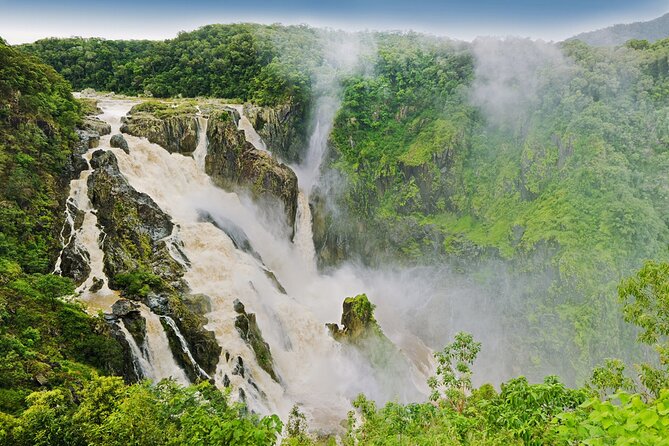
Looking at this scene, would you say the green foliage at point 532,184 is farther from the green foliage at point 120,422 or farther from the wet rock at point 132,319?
the green foliage at point 120,422

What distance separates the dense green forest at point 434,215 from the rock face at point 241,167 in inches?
212

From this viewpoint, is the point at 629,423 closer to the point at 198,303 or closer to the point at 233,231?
the point at 198,303

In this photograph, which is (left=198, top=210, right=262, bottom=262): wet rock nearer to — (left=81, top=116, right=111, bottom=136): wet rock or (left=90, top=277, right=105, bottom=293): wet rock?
(left=90, top=277, right=105, bottom=293): wet rock

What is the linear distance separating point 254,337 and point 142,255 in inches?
252

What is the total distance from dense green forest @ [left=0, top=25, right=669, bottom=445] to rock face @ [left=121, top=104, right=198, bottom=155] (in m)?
3.17

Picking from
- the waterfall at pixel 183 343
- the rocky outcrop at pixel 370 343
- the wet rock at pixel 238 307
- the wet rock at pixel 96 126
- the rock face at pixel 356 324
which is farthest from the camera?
the wet rock at pixel 96 126

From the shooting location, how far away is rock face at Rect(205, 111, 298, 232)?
27.6 meters

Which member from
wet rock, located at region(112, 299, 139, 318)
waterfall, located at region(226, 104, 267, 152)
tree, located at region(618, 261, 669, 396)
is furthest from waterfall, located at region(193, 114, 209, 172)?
tree, located at region(618, 261, 669, 396)

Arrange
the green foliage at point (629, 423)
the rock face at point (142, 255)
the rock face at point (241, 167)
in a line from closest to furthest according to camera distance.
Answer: the green foliage at point (629, 423)
the rock face at point (142, 255)
the rock face at point (241, 167)

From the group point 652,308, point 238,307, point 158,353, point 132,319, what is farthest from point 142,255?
point 652,308

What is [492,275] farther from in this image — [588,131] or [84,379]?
[84,379]

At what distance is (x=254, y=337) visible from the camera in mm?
18562

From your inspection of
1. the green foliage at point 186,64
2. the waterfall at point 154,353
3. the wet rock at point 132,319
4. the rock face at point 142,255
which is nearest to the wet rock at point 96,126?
the rock face at point 142,255

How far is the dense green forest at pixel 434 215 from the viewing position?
7227 millimetres
